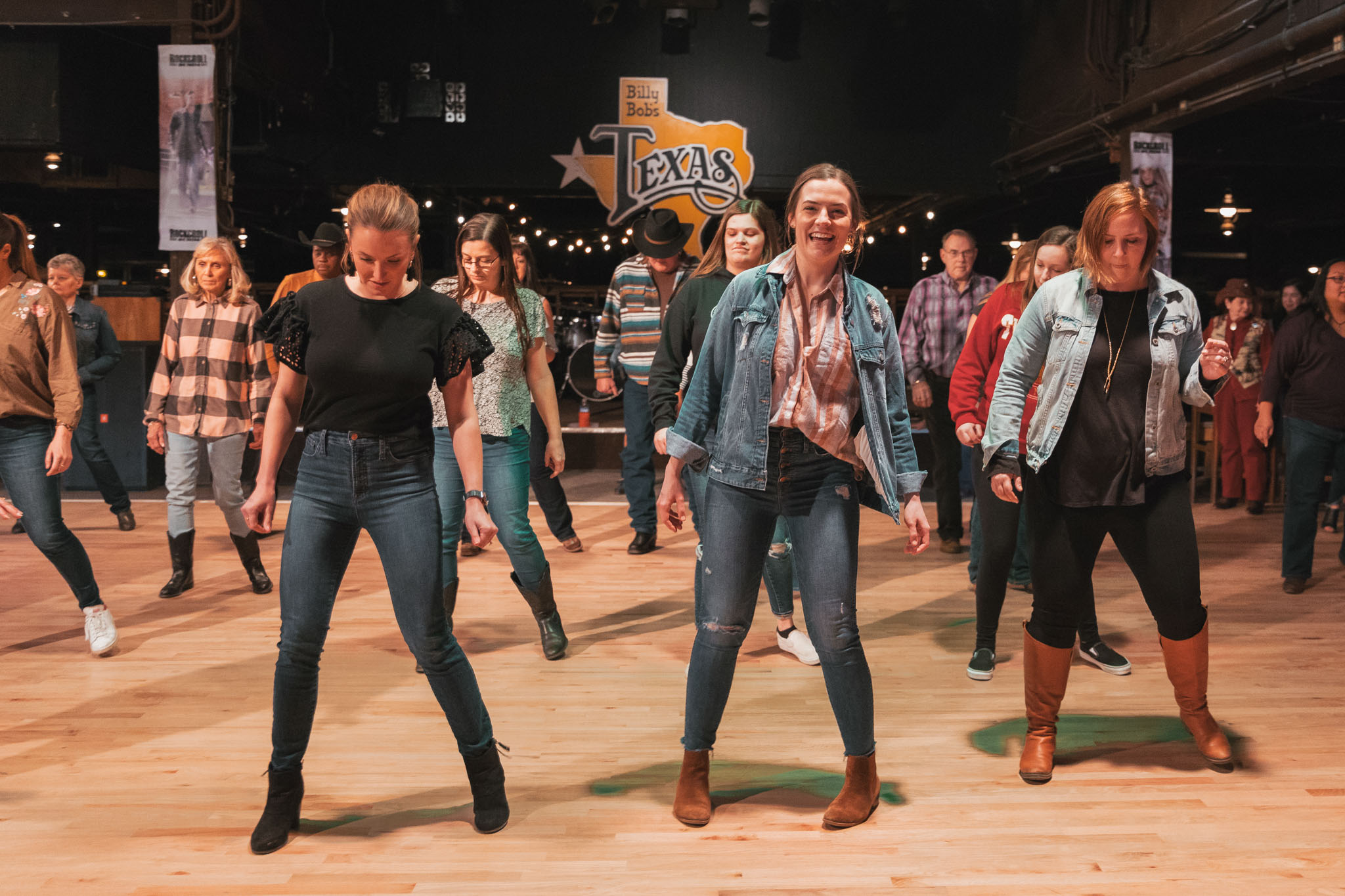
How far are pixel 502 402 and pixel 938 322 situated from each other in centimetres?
277

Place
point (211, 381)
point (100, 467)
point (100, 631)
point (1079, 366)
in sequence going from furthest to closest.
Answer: point (100, 467) → point (211, 381) → point (100, 631) → point (1079, 366)

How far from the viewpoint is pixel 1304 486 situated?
17.0 ft

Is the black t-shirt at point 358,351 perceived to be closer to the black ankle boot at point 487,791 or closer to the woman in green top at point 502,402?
the black ankle boot at point 487,791

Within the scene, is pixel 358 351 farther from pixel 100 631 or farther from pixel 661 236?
pixel 661 236

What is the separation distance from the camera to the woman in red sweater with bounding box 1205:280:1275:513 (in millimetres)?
7441

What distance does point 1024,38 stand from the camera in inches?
393

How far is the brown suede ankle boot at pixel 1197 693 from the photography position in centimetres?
296

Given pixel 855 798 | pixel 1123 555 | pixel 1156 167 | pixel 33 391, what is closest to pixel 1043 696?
pixel 1123 555

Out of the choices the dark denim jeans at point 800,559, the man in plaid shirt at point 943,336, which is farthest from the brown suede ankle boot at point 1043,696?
the man in plaid shirt at point 943,336

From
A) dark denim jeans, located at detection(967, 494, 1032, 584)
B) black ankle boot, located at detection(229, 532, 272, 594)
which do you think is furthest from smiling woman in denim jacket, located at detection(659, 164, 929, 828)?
black ankle boot, located at detection(229, 532, 272, 594)

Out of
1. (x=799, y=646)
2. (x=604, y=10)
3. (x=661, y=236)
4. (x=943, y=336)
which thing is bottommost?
(x=799, y=646)

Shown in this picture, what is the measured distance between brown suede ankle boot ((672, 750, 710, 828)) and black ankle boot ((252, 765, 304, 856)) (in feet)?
3.01

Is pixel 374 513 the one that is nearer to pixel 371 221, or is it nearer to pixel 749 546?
pixel 371 221

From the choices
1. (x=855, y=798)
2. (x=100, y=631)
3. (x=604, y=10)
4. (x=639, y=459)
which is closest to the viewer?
(x=855, y=798)
